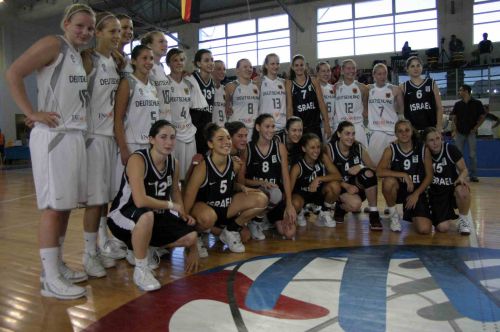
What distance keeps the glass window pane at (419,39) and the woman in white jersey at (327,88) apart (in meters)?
12.1

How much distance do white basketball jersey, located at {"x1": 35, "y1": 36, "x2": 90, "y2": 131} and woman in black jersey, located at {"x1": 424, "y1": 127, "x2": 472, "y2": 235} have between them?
312 cm

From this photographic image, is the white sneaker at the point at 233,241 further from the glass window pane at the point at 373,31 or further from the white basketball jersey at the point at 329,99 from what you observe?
the glass window pane at the point at 373,31

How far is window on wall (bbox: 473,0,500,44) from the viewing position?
14461mm

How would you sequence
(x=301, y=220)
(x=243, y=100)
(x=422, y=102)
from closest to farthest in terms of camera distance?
(x=301, y=220) < (x=243, y=100) < (x=422, y=102)

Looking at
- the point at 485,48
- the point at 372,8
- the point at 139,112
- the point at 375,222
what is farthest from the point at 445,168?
the point at 372,8

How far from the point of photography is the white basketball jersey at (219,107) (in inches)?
173

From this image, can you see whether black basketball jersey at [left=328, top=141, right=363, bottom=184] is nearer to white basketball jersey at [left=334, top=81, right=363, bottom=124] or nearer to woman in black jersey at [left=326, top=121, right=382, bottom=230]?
woman in black jersey at [left=326, top=121, right=382, bottom=230]

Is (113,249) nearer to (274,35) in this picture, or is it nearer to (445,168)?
(445,168)

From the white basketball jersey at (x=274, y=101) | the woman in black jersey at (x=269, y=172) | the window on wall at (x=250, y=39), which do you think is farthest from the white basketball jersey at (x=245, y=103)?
the window on wall at (x=250, y=39)

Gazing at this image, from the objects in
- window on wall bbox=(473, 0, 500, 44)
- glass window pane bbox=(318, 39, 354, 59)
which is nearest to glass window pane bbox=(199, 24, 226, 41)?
glass window pane bbox=(318, 39, 354, 59)

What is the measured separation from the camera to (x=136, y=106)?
9.90 feet

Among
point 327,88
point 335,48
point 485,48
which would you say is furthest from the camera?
point 335,48

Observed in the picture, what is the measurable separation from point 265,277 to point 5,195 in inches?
251

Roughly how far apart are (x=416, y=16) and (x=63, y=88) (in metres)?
15.7
